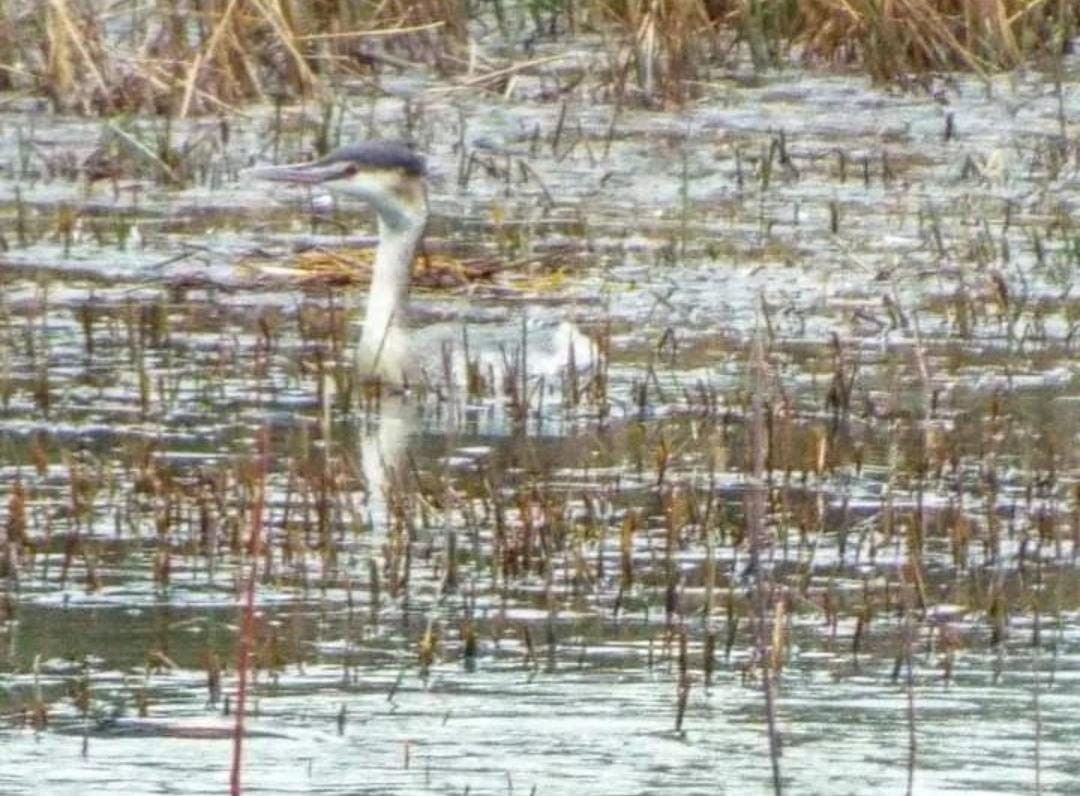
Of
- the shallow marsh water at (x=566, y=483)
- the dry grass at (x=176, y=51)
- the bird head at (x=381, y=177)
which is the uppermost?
the dry grass at (x=176, y=51)

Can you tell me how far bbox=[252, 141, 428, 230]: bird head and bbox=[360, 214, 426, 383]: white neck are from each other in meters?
0.03

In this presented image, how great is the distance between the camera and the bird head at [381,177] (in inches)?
407

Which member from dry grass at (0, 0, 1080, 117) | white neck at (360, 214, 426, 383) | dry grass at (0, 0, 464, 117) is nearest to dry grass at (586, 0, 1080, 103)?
dry grass at (0, 0, 1080, 117)

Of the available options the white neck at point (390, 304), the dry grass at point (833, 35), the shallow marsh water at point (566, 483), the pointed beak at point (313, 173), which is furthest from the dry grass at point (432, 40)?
the white neck at point (390, 304)

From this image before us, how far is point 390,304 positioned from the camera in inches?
390

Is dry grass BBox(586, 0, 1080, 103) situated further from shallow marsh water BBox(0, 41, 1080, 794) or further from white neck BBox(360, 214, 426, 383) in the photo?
white neck BBox(360, 214, 426, 383)

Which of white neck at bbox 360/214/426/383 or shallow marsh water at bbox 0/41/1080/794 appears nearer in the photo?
shallow marsh water at bbox 0/41/1080/794

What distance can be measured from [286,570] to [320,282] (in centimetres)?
419

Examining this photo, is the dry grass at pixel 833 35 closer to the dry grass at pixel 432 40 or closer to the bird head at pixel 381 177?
the dry grass at pixel 432 40

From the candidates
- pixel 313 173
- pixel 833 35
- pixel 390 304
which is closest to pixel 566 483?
pixel 390 304

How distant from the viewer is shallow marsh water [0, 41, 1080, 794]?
5.66m

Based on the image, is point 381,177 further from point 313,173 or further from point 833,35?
point 833,35

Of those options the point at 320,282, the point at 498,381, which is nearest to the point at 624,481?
the point at 498,381

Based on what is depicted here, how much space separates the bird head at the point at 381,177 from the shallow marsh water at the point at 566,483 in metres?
0.35
